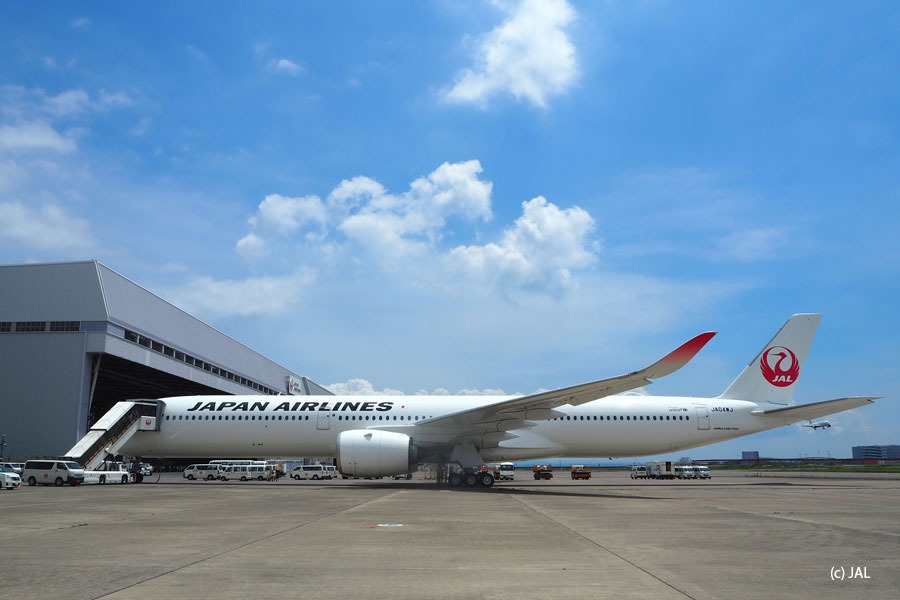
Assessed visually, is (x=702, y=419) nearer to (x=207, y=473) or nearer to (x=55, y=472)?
(x=55, y=472)

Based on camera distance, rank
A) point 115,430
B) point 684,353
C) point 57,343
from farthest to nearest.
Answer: point 57,343, point 115,430, point 684,353

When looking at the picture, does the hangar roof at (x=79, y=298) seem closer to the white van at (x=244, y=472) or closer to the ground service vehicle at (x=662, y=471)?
the white van at (x=244, y=472)

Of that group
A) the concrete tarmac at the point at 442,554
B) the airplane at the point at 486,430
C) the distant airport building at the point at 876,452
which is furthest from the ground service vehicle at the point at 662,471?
the distant airport building at the point at 876,452

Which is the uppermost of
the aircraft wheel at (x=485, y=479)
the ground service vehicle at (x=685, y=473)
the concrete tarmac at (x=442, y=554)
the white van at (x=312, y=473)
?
the concrete tarmac at (x=442, y=554)

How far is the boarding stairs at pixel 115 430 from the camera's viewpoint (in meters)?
23.0

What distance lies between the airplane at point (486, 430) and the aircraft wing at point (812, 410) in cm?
4

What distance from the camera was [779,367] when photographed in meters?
24.9

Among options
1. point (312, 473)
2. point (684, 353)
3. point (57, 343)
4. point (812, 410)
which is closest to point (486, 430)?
point (684, 353)

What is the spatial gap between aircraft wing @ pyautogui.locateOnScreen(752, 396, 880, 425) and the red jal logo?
1.25m

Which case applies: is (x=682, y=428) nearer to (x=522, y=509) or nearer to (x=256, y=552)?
(x=522, y=509)

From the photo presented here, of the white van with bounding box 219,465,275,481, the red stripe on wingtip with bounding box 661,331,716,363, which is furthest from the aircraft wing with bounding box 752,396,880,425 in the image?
the white van with bounding box 219,465,275,481

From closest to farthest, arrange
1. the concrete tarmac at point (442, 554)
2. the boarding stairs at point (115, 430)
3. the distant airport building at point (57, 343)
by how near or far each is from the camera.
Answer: the concrete tarmac at point (442, 554)
the boarding stairs at point (115, 430)
the distant airport building at point (57, 343)

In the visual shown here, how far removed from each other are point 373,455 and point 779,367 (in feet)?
54.0

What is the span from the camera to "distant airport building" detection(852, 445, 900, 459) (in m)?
134
